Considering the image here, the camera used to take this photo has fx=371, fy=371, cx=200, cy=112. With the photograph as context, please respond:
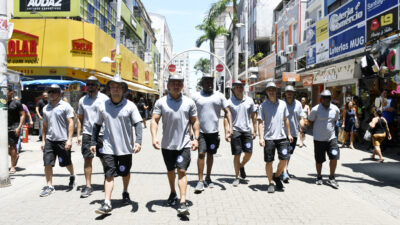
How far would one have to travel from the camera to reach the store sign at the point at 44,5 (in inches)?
725

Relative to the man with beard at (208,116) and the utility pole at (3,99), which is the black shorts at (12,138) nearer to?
the utility pole at (3,99)

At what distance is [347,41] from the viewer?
14547 mm

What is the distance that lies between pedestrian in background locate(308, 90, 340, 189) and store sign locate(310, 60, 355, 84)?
27.0 ft

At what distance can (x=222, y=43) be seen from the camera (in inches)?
3792

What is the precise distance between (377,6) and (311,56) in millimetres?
7270

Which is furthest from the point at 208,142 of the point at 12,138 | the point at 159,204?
the point at 12,138

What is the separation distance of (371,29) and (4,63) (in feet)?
36.4

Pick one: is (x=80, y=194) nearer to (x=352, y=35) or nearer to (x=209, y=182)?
(x=209, y=182)

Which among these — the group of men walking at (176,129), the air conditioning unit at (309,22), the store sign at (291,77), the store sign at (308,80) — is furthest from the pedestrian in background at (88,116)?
the air conditioning unit at (309,22)

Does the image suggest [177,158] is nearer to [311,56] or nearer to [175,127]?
[175,127]

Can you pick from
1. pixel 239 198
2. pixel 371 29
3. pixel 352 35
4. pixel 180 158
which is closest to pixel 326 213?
pixel 239 198

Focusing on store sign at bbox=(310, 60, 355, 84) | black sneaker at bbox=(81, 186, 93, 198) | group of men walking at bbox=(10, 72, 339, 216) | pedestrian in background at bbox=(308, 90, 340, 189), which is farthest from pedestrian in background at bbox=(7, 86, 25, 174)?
store sign at bbox=(310, 60, 355, 84)

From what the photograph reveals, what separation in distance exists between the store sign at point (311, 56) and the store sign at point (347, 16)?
227cm

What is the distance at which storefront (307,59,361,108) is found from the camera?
1410cm
